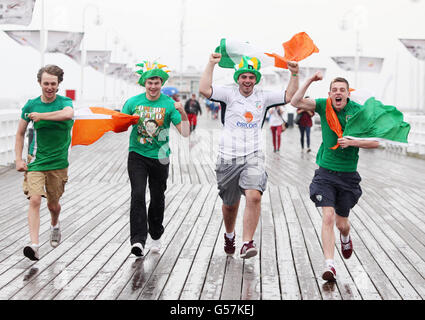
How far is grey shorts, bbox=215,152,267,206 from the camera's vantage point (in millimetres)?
5184

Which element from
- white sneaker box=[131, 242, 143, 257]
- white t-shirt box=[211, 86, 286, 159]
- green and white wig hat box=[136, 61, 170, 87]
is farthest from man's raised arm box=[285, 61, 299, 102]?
white sneaker box=[131, 242, 143, 257]

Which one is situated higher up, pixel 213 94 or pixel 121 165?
pixel 213 94

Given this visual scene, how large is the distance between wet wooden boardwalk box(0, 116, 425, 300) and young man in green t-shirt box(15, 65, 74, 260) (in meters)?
0.53

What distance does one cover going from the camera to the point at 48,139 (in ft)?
17.4

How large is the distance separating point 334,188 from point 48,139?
2.49m

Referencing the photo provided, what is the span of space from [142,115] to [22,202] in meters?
3.76

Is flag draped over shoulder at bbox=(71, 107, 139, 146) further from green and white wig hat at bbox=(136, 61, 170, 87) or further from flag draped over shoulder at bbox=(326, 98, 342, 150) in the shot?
flag draped over shoulder at bbox=(326, 98, 342, 150)

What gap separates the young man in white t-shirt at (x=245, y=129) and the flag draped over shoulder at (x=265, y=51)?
0.22 meters

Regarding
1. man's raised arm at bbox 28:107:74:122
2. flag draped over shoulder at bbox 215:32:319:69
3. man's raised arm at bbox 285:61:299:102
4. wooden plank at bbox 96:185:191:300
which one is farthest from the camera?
flag draped over shoulder at bbox 215:32:319:69

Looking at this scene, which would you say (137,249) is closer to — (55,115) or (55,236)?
(55,236)

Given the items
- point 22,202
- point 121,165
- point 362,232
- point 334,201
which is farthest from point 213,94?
point 121,165

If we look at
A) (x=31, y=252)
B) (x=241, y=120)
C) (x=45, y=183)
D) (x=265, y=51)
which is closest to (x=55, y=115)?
(x=45, y=183)

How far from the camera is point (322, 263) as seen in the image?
17.4ft
